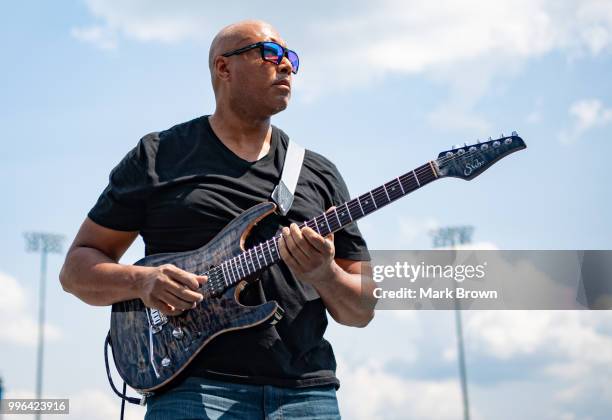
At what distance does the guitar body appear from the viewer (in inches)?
166

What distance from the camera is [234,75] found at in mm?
4742

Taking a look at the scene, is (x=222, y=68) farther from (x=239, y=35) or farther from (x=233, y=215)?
(x=233, y=215)

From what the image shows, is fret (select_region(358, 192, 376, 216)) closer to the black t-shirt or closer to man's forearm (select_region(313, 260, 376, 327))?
the black t-shirt

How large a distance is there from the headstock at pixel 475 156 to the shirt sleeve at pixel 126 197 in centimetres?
142

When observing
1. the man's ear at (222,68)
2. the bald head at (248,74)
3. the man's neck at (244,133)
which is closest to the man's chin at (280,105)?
the bald head at (248,74)

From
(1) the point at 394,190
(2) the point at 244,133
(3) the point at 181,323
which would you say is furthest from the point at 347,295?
(2) the point at 244,133

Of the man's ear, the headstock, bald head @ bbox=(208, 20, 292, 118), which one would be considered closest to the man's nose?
bald head @ bbox=(208, 20, 292, 118)

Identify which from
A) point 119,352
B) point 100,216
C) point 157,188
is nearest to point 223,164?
point 157,188

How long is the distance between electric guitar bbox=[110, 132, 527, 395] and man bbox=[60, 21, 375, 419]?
0.20 ft

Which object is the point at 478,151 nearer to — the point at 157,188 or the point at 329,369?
the point at 329,369

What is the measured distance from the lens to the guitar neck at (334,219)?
430 cm

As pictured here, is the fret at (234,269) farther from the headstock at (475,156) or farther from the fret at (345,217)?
the headstock at (475,156)

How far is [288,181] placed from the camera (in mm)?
4367

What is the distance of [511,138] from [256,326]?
150 cm
